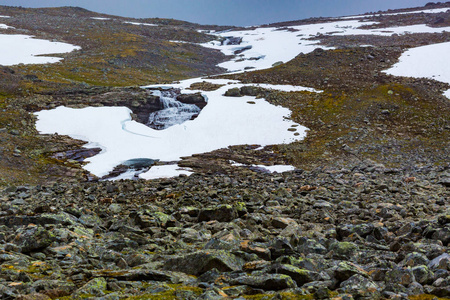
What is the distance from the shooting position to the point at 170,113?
37.8 metres

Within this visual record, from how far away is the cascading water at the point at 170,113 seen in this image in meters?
36.4

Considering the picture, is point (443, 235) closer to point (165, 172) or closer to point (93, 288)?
point (93, 288)

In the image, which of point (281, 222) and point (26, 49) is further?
point (26, 49)

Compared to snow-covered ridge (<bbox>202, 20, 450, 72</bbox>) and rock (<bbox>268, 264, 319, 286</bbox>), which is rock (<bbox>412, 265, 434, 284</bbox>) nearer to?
rock (<bbox>268, 264, 319, 286</bbox>)

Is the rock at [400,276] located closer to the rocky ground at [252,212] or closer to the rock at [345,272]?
the rocky ground at [252,212]

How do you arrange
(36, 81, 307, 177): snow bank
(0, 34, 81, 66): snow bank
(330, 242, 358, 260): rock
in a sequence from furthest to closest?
(0, 34, 81, 66): snow bank < (36, 81, 307, 177): snow bank < (330, 242, 358, 260): rock

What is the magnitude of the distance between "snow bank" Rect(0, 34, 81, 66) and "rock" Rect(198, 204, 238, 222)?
5959 centimetres

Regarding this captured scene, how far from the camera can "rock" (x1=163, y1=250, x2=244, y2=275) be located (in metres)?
6.60

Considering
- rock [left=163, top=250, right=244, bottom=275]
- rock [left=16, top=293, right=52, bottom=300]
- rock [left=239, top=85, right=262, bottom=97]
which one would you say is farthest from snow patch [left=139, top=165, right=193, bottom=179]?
rock [left=239, top=85, right=262, bottom=97]

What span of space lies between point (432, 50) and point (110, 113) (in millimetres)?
50690

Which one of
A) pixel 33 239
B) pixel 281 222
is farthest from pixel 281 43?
pixel 33 239

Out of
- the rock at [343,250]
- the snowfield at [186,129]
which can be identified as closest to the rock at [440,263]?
the rock at [343,250]

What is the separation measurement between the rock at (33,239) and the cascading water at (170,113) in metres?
28.2

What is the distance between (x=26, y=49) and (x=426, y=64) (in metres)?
75.7
